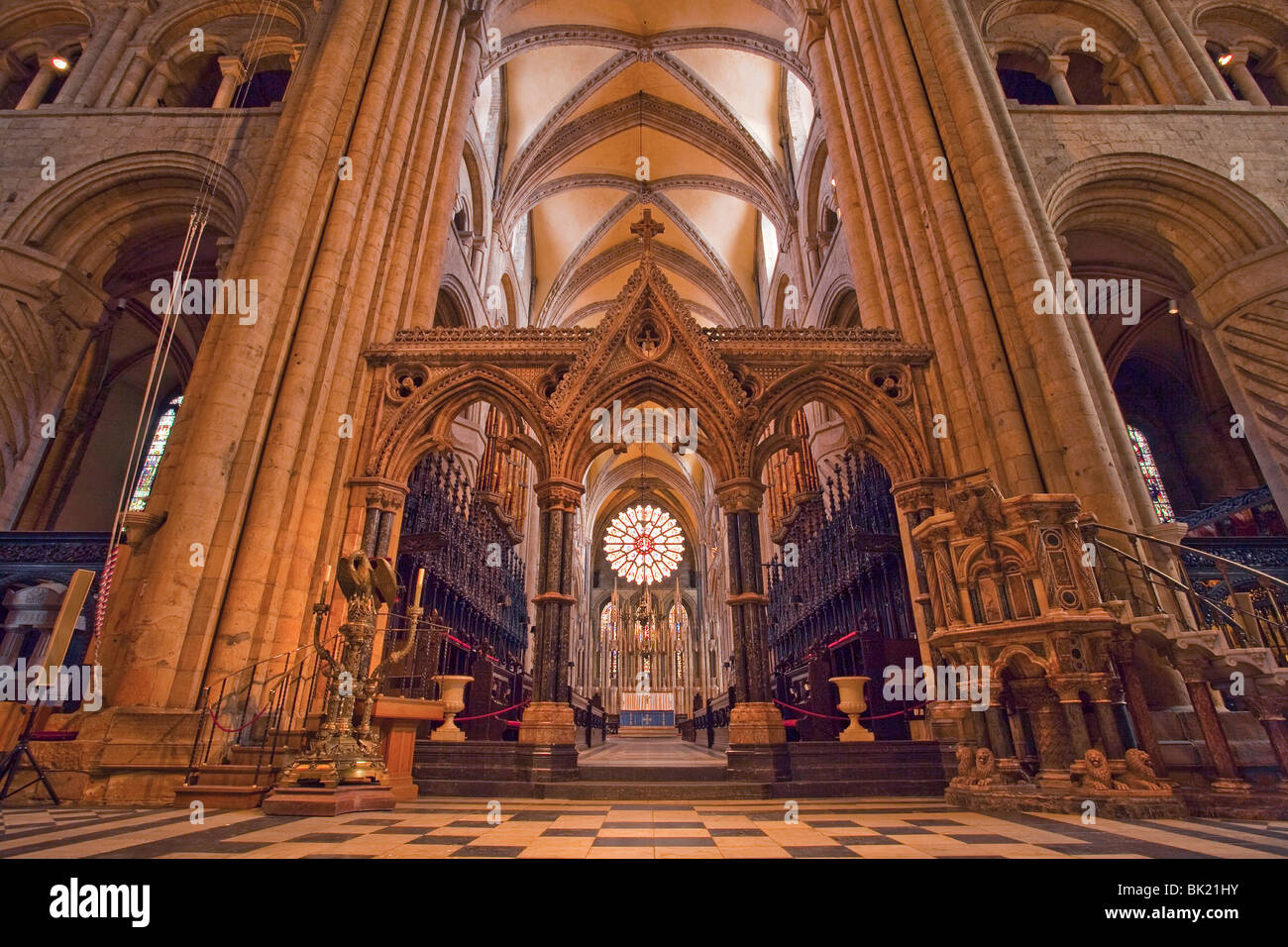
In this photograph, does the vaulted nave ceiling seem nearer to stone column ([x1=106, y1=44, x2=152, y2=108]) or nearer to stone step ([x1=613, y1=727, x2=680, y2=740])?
stone column ([x1=106, y1=44, x2=152, y2=108])

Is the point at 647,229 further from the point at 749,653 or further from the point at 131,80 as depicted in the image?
the point at 131,80

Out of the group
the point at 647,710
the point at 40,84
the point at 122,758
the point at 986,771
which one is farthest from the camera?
the point at 647,710

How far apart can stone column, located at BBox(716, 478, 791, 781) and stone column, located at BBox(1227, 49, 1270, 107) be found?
1260cm

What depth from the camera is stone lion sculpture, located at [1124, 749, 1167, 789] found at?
4695mm

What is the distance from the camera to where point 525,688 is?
14.3 metres

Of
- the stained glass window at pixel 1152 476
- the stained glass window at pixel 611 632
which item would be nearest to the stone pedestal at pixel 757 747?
the stained glass window at pixel 1152 476

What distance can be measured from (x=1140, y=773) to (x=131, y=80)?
59.5 ft

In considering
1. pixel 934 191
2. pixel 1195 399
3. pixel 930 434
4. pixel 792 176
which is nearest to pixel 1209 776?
pixel 930 434

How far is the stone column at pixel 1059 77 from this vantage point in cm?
1153

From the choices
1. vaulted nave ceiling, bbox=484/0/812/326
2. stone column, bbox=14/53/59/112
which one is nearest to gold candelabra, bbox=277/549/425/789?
stone column, bbox=14/53/59/112

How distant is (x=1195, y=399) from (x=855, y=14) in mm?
13041

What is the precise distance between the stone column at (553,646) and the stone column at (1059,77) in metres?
11.5

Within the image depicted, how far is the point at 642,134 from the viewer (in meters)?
20.9

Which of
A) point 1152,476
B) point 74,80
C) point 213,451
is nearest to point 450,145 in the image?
point 74,80
